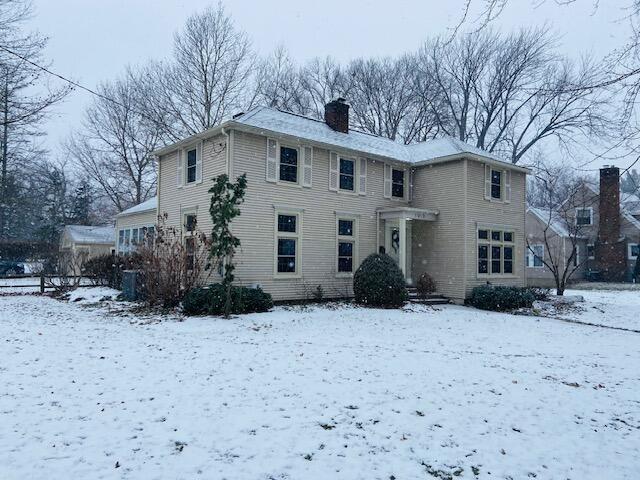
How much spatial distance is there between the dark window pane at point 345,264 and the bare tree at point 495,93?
60.8ft

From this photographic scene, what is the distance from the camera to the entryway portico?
50.2 feet

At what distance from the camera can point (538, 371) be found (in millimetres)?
6723

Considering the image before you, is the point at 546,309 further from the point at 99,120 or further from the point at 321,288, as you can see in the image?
the point at 99,120

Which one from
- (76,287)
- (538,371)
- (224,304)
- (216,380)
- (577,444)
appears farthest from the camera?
(76,287)

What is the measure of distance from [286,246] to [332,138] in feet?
13.7

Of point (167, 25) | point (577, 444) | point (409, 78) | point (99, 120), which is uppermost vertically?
point (167, 25)

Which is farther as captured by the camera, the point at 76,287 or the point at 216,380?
the point at 76,287

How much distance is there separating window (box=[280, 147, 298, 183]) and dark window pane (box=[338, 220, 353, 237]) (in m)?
2.28

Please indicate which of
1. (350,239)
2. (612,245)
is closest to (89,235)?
(350,239)

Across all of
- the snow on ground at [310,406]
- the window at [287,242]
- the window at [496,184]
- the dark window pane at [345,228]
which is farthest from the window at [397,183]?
the snow on ground at [310,406]

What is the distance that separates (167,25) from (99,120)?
7.74 m

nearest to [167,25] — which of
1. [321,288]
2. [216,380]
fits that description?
[321,288]

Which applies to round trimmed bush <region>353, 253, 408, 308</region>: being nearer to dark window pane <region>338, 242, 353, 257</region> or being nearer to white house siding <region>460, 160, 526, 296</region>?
dark window pane <region>338, 242, 353, 257</region>

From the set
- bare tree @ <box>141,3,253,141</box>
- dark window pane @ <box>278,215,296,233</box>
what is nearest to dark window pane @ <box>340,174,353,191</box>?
dark window pane @ <box>278,215,296,233</box>
